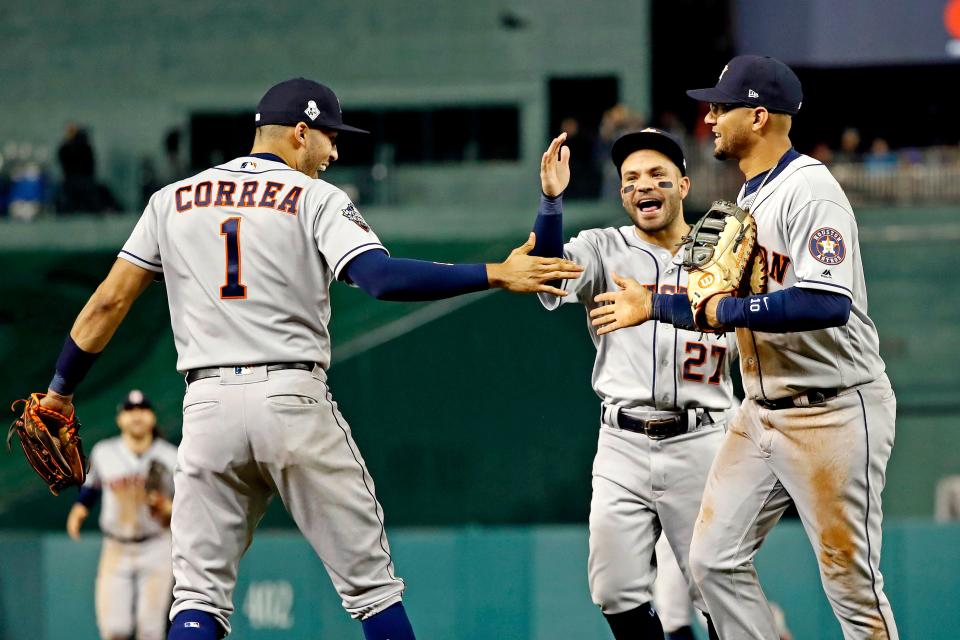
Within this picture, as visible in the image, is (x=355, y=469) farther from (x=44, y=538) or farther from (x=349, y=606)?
(x=44, y=538)

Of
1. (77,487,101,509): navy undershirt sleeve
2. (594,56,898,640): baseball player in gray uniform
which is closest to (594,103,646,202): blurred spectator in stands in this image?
(77,487,101,509): navy undershirt sleeve

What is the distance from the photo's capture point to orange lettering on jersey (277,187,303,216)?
4777mm

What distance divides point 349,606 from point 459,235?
43.4ft

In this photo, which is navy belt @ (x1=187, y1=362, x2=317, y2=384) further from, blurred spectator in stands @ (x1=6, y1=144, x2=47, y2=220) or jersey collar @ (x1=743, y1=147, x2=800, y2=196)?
blurred spectator in stands @ (x1=6, y1=144, x2=47, y2=220)

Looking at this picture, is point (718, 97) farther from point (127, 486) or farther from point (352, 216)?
point (127, 486)

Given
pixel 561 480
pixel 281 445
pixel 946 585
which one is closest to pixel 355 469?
pixel 281 445

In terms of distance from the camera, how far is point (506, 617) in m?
9.89

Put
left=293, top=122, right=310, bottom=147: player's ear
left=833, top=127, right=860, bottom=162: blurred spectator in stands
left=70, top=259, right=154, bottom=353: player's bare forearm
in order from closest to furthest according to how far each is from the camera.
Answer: left=70, top=259, right=154, bottom=353: player's bare forearm → left=293, top=122, right=310, bottom=147: player's ear → left=833, top=127, right=860, bottom=162: blurred spectator in stands

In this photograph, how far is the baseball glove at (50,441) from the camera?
203 inches

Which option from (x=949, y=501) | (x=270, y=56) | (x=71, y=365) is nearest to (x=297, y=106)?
(x=71, y=365)

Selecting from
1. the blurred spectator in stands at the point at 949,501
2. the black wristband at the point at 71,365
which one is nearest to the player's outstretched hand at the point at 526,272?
the black wristband at the point at 71,365

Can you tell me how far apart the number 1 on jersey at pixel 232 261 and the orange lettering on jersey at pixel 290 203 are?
0.53 ft

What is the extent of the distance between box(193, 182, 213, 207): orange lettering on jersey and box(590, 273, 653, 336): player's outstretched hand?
139cm

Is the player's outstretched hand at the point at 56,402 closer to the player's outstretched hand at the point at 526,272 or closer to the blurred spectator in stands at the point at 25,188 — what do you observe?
the player's outstretched hand at the point at 526,272
